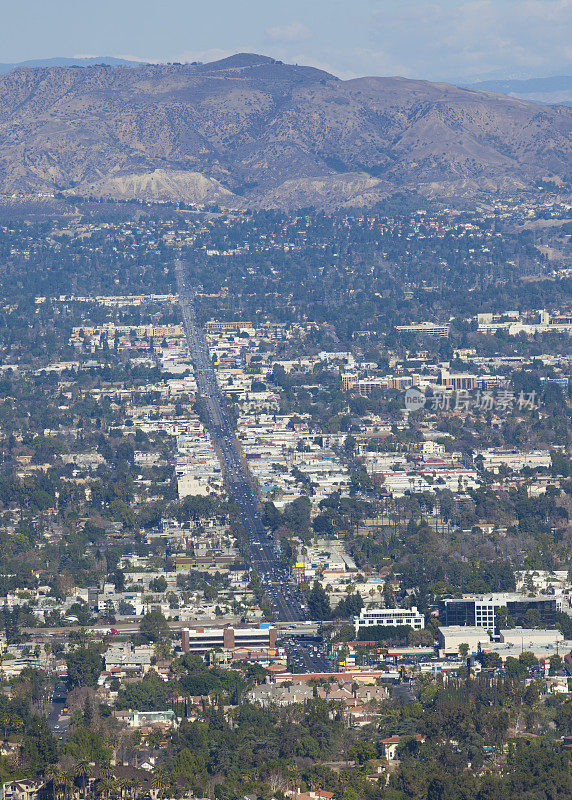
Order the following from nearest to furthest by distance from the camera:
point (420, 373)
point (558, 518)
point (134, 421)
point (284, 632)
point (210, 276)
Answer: point (284, 632), point (558, 518), point (134, 421), point (420, 373), point (210, 276)

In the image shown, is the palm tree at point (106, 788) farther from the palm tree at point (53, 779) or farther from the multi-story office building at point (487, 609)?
the multi-story office building at point (487, 609)

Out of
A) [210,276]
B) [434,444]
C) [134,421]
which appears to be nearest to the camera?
[434,444]

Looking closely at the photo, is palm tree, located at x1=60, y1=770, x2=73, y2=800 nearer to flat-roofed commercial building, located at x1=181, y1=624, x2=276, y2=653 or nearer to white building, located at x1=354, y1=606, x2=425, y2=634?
flat-roofed commercial building, located at x1=181, y1=624, x2=276, y2=653

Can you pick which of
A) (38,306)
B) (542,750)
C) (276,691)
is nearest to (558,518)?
(276,691)

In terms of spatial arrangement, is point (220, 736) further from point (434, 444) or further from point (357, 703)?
point (434, 444)

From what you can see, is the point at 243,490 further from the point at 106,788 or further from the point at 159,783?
the point at 106,788

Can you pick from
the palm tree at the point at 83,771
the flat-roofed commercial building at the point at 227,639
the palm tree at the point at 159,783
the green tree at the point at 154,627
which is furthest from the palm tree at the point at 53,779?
the green tree at the point at 154,627

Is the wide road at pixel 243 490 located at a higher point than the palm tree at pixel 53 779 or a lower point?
higher

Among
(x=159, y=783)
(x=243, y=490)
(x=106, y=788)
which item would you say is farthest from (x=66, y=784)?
(x=243, y=490)
